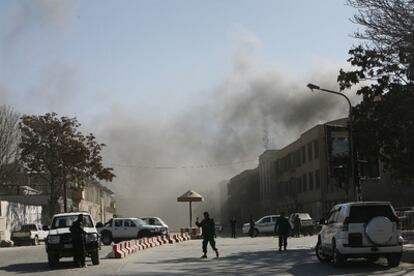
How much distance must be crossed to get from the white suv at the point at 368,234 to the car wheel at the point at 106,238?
25.2 meters

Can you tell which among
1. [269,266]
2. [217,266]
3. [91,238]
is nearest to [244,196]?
[91,238]

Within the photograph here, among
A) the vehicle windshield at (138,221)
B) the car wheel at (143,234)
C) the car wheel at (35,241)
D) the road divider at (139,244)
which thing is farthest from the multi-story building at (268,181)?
the car wheel at (143,234)

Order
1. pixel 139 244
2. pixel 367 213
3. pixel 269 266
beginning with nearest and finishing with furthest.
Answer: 1. pixel 367 213
2. pixel 269 266
3. pixel 139 244

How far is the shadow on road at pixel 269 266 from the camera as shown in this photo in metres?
18.5

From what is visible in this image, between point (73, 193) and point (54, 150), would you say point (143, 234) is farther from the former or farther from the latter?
point (73, 193)

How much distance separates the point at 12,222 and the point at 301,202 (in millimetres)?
34743

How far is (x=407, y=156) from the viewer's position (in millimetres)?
27547

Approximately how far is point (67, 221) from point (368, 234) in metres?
11.1

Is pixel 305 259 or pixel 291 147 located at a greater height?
pixel 291 147

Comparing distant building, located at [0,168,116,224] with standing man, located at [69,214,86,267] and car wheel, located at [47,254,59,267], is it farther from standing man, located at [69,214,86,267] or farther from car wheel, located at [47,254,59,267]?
standing man, located at [69,214,86,267]

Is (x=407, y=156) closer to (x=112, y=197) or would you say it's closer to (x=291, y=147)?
(x=291, y=147)

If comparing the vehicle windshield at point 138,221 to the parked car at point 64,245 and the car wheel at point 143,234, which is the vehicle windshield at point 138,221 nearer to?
the car wheel at point 143,234

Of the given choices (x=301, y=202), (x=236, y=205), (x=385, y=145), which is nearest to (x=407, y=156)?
(x=385, y=145)

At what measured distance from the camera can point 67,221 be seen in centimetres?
2478
